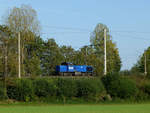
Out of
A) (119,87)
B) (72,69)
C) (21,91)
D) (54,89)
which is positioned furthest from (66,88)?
(72,69)

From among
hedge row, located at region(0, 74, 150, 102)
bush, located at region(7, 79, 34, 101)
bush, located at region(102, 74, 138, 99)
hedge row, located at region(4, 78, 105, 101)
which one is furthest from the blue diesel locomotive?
bush, located at region(7, 79, 34, 101)

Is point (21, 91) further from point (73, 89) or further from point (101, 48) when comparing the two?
point (101, 48)

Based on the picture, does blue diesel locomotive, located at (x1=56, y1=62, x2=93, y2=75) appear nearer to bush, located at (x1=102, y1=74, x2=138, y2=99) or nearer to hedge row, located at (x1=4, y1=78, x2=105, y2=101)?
bush, located at (x1=102, y1=74, x2=138, y2=99)

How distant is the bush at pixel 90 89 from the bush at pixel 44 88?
149 inches

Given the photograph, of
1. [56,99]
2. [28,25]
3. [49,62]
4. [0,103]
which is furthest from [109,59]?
[0,103]

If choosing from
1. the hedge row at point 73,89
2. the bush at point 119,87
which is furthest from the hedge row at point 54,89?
the bush at point 119,87

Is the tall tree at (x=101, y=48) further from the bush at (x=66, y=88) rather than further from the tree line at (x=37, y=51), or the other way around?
the bush at (x=66, y=88)

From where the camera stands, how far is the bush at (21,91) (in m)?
39.3

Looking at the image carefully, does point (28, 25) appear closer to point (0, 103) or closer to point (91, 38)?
point (91, 38)

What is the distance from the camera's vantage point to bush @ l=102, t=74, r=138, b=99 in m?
43.3

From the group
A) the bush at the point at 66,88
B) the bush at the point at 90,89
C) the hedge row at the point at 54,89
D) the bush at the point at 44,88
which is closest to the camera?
the hedge row at the point at 54,89

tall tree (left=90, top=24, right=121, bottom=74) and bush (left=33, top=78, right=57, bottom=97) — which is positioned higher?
tall tree (left=90, top=24, right=121, bottom=74)

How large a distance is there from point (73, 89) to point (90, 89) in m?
2.35

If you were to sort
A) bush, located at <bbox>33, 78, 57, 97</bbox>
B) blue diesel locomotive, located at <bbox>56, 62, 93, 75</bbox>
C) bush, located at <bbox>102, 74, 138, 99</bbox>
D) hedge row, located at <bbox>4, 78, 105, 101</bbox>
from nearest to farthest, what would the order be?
hedge row, located at <bbox>4, 78, 105, 101</bbox> → bush, located at <bbox>33, 78, 57, 97</bbox> → bush, located at <bbox>102, 74, 138, 99</bbox> → blue diesel locomotive, located at <bbox>56, 62, 93, 75</bbox>
